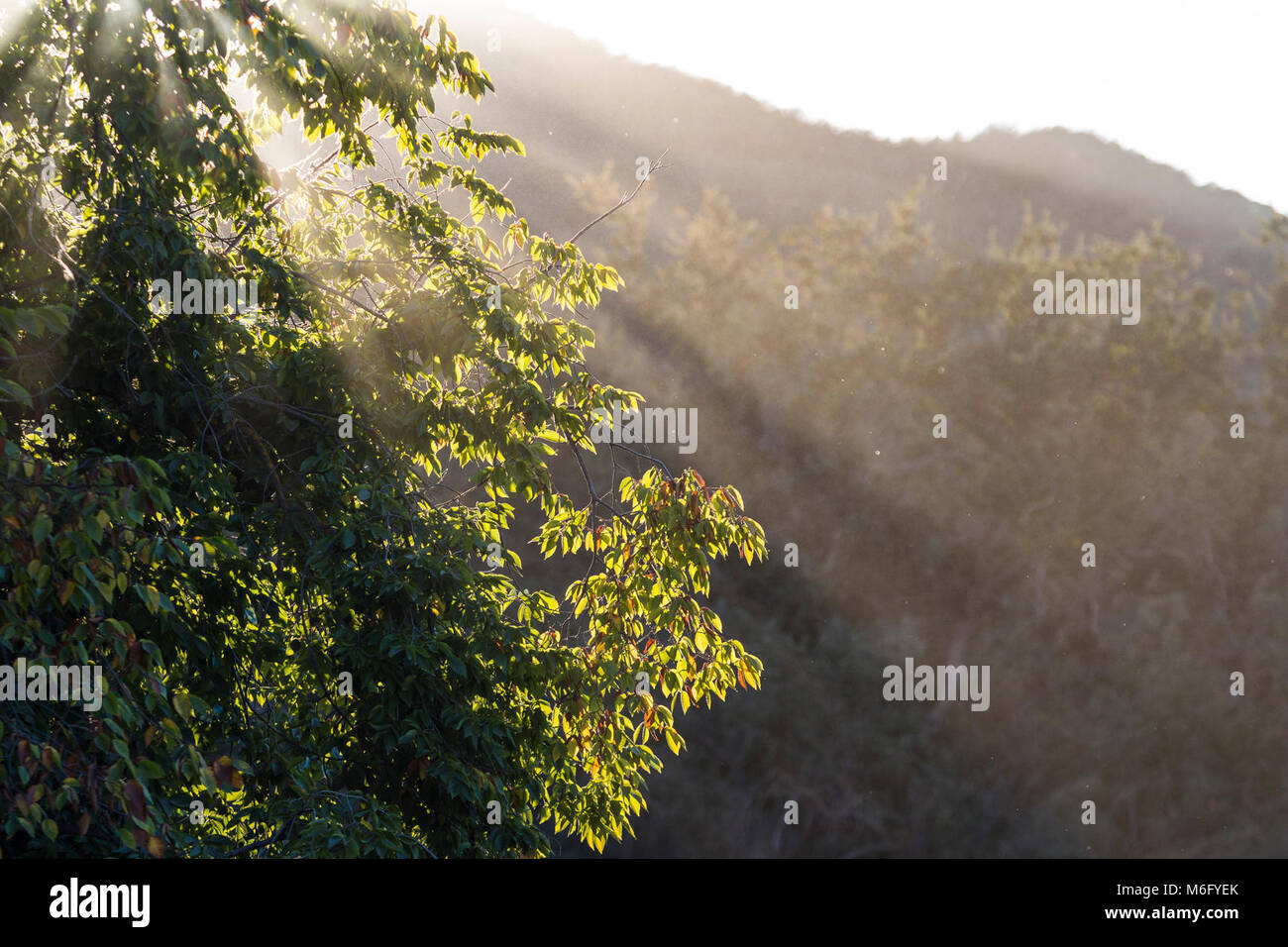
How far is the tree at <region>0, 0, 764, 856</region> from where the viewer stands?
14.1 feet

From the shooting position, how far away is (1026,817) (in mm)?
21984

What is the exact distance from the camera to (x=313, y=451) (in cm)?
583

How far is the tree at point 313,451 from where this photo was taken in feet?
14.1

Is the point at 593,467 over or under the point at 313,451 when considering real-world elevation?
over

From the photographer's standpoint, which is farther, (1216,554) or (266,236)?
(1216,554)

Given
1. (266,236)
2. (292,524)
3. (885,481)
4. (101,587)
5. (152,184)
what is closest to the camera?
(101,587)

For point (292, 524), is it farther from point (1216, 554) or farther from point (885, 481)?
point (1216, 554)

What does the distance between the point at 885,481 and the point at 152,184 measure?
886 inches

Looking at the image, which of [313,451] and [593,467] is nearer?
[313,451]

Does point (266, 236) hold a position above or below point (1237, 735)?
above

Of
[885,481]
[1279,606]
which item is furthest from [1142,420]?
[885,481]

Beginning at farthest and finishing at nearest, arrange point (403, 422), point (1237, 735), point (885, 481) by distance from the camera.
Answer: point (885, 481) → point (1237, 735) → point (403, 422)

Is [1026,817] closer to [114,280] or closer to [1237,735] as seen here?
[1237,735]
